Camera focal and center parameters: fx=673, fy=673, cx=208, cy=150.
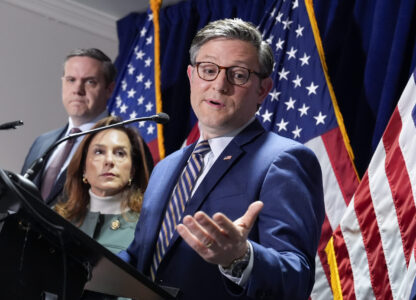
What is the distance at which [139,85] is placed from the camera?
4973mm

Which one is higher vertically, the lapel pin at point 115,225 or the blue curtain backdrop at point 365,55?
the blue curtain backdrop at point 365,55

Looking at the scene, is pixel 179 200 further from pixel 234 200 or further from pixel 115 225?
pixel 115 225

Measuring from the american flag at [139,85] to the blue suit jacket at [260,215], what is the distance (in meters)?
2.72

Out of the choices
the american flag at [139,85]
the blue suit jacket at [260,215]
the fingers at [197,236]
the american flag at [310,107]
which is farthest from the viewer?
the american flag at [139,85]

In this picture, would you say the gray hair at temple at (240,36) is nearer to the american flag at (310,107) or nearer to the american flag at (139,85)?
the american flag at (310,107)

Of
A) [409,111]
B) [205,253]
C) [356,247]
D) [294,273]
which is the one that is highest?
[409,111]

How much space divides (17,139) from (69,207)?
2.42m

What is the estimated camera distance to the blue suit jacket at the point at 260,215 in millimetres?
1594

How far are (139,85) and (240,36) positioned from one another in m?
2.91

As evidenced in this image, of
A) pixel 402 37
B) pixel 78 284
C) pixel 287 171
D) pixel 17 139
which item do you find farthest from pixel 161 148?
pixel 78 284

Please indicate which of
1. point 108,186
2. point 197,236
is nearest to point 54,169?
point 108,186

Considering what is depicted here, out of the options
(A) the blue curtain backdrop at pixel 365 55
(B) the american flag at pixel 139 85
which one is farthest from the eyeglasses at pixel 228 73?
(B) the american flag at pixel 139 85

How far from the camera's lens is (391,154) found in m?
2.84

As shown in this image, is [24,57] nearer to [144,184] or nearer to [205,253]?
[144,184]
